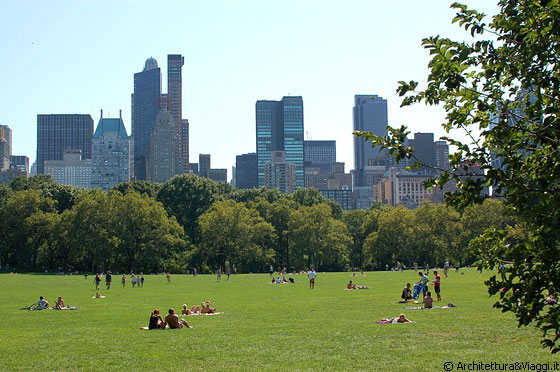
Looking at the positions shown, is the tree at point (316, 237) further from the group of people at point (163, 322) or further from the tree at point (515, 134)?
the tree at point (515, 134)

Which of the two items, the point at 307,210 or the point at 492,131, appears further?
the point at 307,210

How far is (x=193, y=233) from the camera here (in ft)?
387

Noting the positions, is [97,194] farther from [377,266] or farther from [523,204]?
[523,204]

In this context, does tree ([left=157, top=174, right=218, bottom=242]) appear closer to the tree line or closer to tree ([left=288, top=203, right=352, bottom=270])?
the tree line

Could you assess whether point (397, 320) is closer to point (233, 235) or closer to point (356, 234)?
point (233, 235)

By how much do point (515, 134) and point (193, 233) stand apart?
11159 centimetres

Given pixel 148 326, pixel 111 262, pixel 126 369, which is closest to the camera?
pixel 126 369

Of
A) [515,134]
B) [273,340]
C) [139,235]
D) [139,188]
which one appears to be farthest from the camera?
[139,188]

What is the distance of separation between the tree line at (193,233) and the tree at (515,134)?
85434 millimetres

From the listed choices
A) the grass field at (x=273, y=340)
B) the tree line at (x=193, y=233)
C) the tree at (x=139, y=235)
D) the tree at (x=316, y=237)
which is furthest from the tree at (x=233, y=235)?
the grass field at (x=273, y=340)

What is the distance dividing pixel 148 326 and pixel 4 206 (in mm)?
86449

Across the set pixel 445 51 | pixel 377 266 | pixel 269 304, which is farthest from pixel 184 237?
pixel 445 51

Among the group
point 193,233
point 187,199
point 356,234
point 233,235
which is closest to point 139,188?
point 187,199

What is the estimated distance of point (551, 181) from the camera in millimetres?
7816
